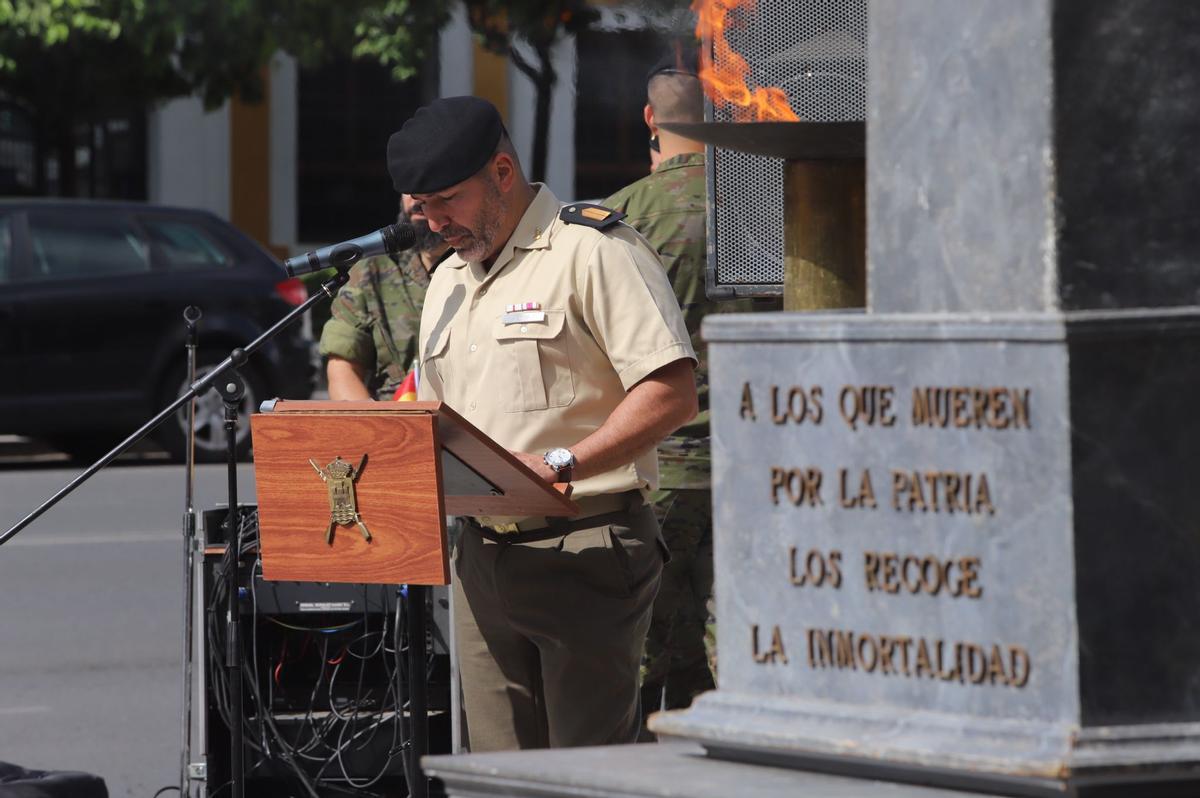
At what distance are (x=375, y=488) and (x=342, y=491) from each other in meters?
0.08

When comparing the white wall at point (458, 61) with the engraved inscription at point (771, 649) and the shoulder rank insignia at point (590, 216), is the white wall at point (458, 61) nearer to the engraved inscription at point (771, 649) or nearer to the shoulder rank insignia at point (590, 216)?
the shoulder rank insignia at point (590, 216)

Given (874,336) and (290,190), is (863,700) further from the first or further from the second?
(290,190)

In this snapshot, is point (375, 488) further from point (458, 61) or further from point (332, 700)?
point (458, 61)

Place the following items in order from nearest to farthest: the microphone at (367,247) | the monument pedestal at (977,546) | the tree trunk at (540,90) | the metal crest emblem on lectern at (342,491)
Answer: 1. the monument pedestal at (977,546)
2. the metal crest emblem on lectern at (342,491)
3. the microphone at (367,247)
4. the tree trunk at (540,90)

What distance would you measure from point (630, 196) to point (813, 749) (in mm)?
2835

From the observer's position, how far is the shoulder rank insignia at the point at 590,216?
4344 mm

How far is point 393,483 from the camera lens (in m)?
3.85

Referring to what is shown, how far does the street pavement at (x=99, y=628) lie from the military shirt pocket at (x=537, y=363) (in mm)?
2850

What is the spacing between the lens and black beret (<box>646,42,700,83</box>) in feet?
18.5

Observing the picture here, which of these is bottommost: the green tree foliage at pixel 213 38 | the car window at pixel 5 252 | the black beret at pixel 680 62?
the black beret at pixel 680 62

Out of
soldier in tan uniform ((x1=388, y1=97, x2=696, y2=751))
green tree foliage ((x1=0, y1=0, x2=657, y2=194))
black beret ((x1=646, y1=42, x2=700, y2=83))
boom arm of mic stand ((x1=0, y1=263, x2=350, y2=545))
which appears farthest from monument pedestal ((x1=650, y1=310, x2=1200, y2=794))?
green tree foliage ((x1=0, y1=0, x2=657, y2=194))

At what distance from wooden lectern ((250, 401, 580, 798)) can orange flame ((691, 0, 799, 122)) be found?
84 centimetres

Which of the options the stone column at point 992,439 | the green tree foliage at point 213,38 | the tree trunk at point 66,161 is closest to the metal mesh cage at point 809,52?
the stone column at point 992,439

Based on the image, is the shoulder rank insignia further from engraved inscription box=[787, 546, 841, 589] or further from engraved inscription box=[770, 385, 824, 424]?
engraved inscription box=[787, 546, 841, 589]
